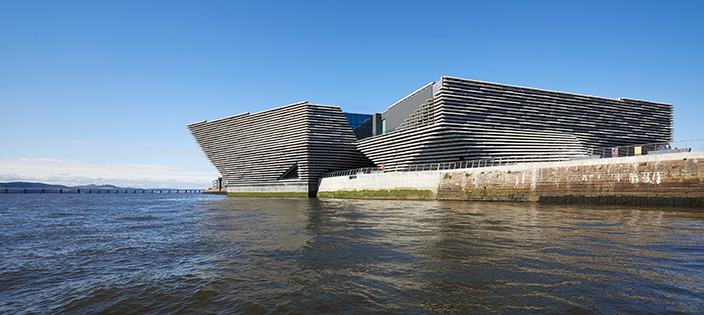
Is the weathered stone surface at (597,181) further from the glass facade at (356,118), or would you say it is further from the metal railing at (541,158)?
the glass facade at (356,118)

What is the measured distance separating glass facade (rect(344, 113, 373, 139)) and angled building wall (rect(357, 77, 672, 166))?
770 inches

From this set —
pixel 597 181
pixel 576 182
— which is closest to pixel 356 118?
pixel 576 182

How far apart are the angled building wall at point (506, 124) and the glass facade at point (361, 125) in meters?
19.6

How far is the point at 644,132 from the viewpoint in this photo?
48.1 metres

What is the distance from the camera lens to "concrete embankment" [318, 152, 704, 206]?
2144cm

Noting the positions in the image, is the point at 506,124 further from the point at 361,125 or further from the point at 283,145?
the point at 361,125

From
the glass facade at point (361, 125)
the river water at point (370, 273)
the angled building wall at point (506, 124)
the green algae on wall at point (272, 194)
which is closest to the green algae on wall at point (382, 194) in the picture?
the green algae on wall at point (272, 194)

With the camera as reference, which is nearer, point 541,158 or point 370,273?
point 370,273

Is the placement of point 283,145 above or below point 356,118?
below

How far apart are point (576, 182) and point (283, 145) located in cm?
3997

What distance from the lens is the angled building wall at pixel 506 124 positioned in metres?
39.4

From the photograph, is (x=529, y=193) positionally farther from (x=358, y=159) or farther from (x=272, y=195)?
(x=272, y=195)

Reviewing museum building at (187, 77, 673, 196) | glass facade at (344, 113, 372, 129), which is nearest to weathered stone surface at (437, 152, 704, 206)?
museum building at (187, 77, 673, 196)

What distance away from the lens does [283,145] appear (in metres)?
54.2
